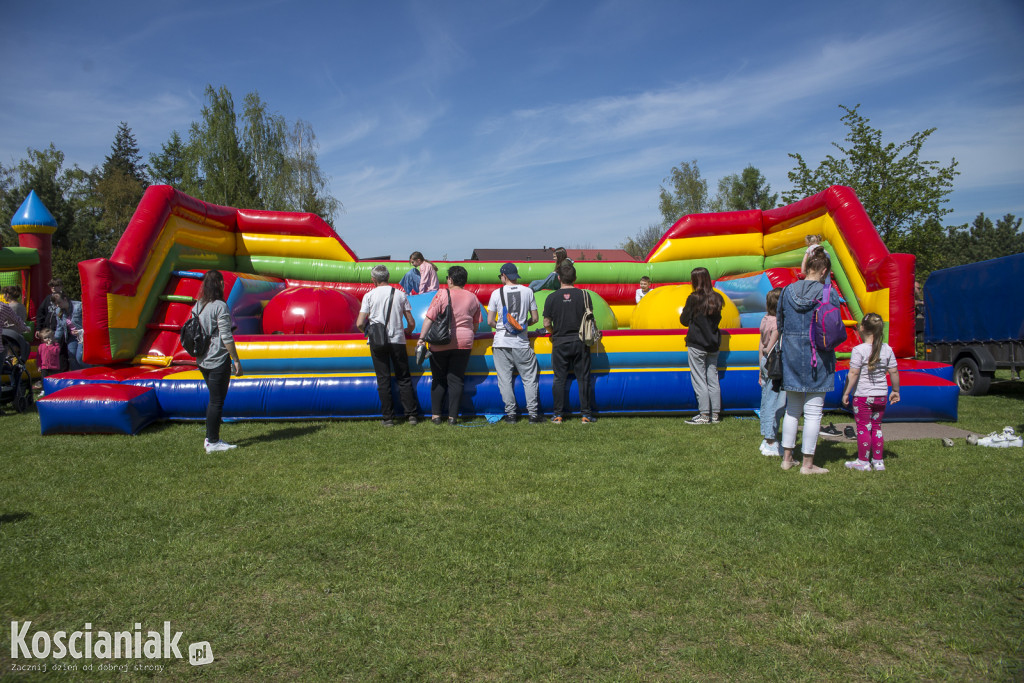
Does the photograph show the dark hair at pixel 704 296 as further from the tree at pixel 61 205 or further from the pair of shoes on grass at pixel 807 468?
the tree at pixel 61 205

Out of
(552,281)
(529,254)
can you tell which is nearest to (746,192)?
(529,254)

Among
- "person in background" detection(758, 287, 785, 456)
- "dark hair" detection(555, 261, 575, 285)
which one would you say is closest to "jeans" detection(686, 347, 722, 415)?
"person in background" detection(758, 287, 785, 456)

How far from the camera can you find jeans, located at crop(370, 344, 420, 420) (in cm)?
661

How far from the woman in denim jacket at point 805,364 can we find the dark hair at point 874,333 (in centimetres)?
54

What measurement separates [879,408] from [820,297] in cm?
112

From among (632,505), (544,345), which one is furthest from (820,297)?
(544,345)

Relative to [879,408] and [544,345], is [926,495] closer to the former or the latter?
[879,408]

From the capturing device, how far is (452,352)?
675 centimetres

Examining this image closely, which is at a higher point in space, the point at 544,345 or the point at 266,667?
the point at 544,345

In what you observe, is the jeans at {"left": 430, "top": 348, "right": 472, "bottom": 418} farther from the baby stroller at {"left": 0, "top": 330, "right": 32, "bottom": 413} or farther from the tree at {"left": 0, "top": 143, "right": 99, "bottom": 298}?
the tree at {"left": 0, "top": 143, "right": 99, "bottom": 298}

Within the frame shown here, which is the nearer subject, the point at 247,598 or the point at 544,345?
the point at 247,598

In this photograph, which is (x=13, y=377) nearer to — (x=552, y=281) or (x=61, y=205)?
(x=552, y=281)

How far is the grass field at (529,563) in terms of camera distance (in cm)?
237

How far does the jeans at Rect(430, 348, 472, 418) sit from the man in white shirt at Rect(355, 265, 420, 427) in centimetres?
24
